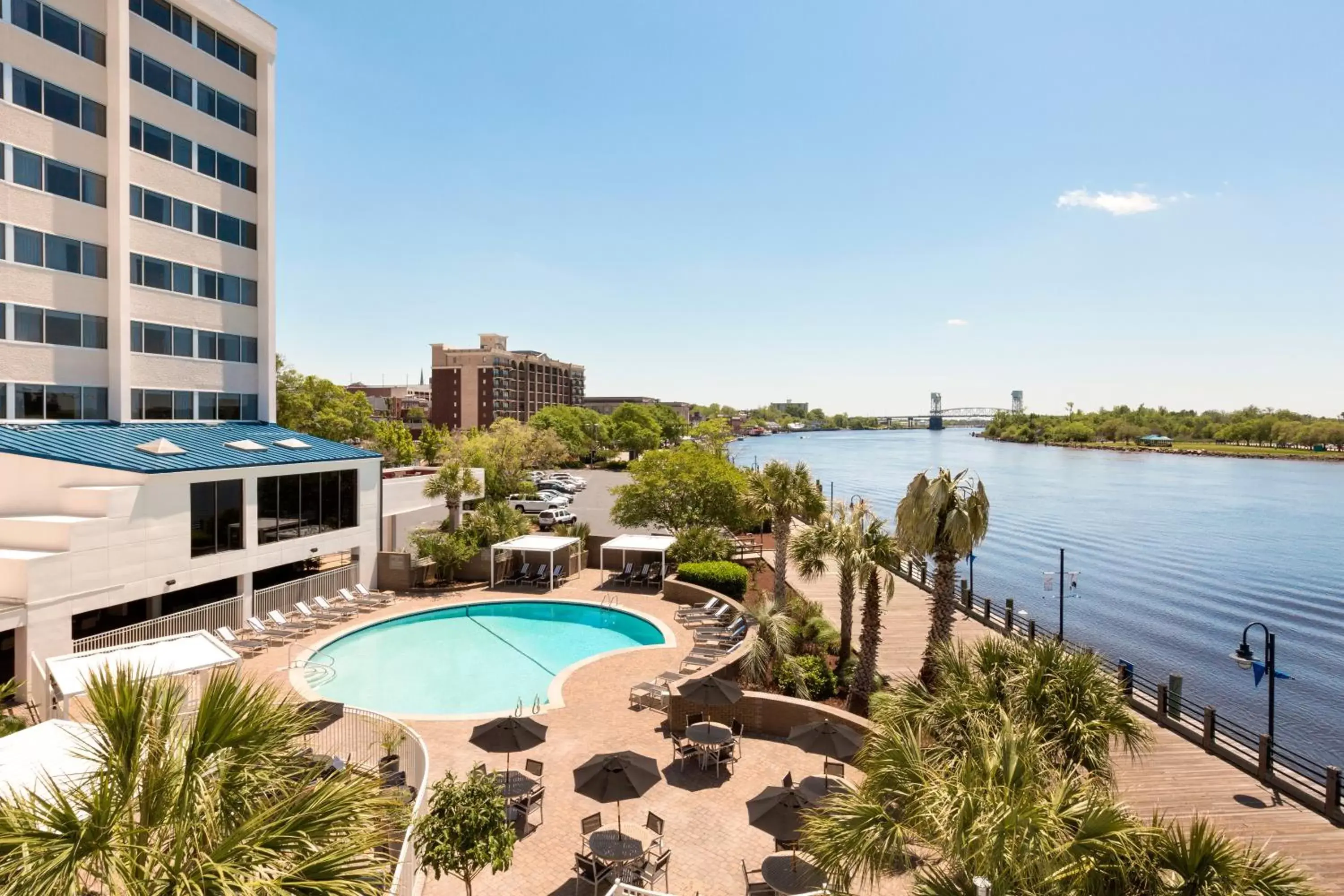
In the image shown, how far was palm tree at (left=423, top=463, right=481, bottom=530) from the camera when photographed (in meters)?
34.4

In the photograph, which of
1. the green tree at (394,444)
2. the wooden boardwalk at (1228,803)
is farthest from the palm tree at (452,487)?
the green tree at (394,444)

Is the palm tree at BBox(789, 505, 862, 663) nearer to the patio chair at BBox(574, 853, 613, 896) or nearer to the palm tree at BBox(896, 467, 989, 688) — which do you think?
the palm tree at BBox(896, 467, 989, 688)

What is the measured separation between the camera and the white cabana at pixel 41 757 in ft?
30.7

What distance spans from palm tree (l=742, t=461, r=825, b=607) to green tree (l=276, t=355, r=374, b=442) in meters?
46.3

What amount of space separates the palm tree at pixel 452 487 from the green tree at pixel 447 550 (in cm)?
155

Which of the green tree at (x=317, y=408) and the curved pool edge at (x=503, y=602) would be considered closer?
the curved pool edge at (x=503, y=602)

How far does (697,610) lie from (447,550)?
38.9 feet

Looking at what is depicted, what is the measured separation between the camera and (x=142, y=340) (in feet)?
92.4

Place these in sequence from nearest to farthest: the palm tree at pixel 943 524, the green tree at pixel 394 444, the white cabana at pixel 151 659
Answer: the white cabana at pixel 151 659
the palm tree at pixel 943 524
the green tree at pixel 394 444

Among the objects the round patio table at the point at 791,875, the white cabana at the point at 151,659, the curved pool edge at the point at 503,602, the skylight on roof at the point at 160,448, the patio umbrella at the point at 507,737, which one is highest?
the skylight on roof at the point at 160,448

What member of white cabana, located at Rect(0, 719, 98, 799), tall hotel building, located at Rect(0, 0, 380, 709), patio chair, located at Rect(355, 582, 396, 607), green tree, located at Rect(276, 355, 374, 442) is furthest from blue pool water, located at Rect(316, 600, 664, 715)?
green tree, located at Rect(276, 355, 374, 442)

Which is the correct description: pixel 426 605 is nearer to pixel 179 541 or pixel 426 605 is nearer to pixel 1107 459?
pixel 179 541

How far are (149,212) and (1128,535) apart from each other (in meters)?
76.7

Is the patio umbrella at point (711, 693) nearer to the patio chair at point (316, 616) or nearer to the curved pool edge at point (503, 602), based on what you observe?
the curved pool edge at point (503, 602)
